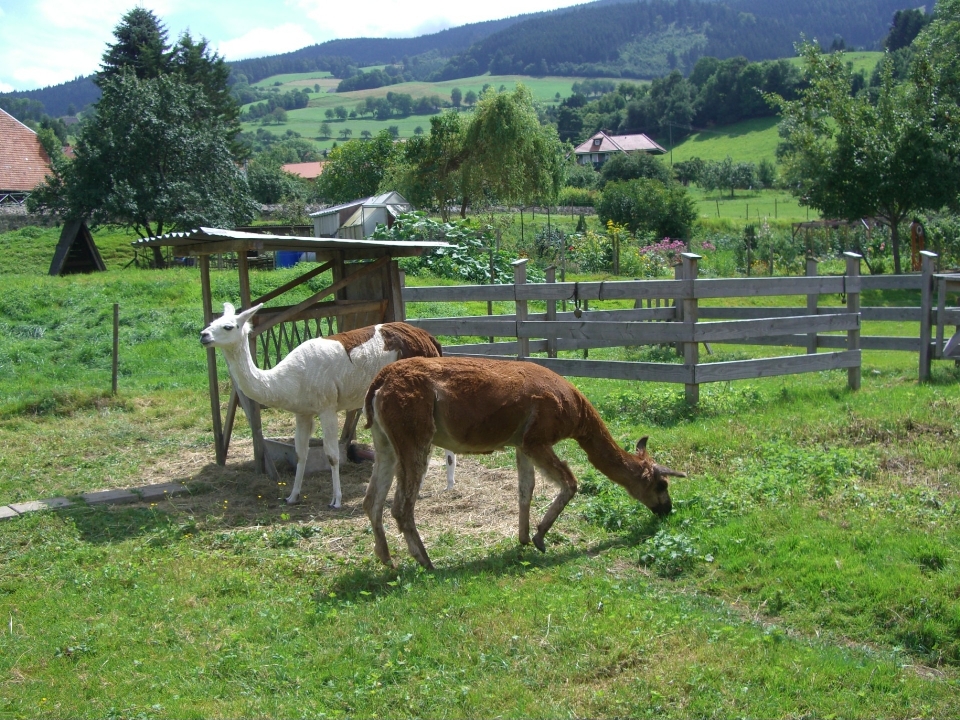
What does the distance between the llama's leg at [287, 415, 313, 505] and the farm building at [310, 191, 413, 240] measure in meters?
26.6

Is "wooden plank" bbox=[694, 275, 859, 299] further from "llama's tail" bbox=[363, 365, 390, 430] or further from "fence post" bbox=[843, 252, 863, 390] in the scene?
"llama's tail" bbox=[363, 365, 390, 430]

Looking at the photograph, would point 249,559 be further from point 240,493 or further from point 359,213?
point 359,213

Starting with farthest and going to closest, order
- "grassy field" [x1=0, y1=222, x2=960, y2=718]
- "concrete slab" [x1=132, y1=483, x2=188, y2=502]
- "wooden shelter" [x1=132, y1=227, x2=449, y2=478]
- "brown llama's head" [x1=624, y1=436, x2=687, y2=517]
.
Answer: "wooden shelter" [x1=132, y1=227, x2=449, y2=478], "concrete slab" [x1=132, y1=483, x2=188, y2=502], "brown llama's head" [x1=624, y1=436, x2=687, y2=517], "grassy field" [x1=0, y1=222, x2=960, y2=718]

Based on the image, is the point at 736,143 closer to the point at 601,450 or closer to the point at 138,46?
the point at 138,46

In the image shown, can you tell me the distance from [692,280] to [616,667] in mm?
5844

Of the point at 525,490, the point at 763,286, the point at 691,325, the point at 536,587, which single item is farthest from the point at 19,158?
the point at 536,587

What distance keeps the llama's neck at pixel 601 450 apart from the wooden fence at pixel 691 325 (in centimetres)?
314

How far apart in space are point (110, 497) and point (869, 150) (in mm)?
21860

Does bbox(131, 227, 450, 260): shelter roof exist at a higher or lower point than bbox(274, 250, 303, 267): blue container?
higher

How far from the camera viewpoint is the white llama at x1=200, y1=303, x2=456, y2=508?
7.33 meters

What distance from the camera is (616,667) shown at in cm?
415

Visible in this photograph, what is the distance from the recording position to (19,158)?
45.4 metres

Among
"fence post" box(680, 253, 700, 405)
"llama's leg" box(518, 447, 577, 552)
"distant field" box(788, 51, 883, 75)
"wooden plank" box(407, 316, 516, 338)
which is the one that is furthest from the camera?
"distant field" box(788, 51, 883, 75)

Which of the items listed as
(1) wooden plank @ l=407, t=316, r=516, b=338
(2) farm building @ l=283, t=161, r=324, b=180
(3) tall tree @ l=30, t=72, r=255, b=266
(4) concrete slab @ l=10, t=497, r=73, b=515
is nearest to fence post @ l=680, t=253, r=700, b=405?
(1) wooden plank @ l=407, t=316, r=516, b=338
